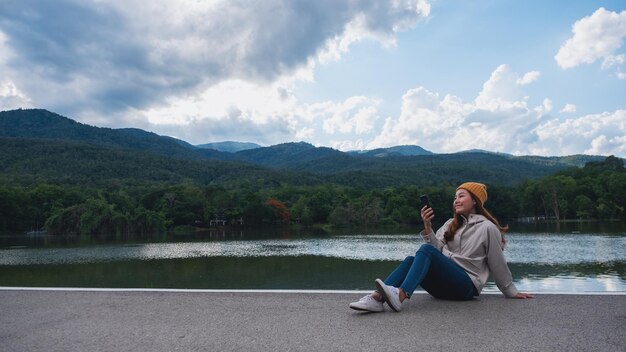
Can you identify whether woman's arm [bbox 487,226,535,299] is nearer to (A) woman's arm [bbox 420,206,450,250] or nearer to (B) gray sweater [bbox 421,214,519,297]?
(B) gray sweater [bbox 421,214,519,297]

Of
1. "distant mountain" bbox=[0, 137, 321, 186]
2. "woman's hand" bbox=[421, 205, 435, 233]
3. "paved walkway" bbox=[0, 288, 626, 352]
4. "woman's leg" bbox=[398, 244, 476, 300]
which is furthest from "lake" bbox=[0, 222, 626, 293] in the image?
"distant mountain" bbox=[0, 137, 321, 186]

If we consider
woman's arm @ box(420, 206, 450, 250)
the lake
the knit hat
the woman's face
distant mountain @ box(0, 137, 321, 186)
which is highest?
distant mountain @ box(0, 137, 321, 186)

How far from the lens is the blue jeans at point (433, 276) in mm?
4539

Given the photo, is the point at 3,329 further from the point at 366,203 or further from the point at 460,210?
the point at 366,203

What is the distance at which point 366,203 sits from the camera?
93.1 metres

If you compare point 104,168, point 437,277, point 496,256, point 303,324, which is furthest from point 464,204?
point 104,168

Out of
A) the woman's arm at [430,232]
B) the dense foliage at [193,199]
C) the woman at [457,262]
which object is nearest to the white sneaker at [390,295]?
the woman at [457,262]

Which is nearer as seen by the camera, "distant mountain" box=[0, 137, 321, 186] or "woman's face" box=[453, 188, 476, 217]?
"woman's face" box=[453, 188, 476, 217]

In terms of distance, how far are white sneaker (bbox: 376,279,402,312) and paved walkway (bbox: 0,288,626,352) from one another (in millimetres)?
104

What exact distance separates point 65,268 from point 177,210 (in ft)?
190

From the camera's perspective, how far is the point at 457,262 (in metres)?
4.91

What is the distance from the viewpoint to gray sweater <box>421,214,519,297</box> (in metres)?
4.76

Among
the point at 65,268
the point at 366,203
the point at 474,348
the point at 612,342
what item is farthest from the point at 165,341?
the point at 366,203

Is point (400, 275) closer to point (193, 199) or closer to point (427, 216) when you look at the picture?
point (427, 216)
